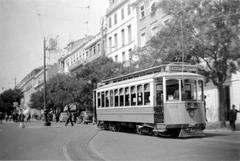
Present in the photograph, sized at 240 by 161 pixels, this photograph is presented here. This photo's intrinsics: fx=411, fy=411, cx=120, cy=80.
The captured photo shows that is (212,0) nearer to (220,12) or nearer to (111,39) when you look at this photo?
(220,12)

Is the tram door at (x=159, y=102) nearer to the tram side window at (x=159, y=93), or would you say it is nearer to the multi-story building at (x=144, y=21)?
the tram side window at (x=159, y=93)

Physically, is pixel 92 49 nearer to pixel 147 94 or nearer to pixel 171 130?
pixel 147 94

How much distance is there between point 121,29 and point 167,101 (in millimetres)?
36637

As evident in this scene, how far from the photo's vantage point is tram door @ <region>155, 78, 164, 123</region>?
1962cm

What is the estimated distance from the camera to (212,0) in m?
23.8

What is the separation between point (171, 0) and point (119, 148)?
1269 cm

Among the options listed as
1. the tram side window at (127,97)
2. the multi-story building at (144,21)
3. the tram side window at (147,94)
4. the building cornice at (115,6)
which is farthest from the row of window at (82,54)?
the tram side window at (147,94)

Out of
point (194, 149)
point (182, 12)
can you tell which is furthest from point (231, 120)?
point (194, 149)

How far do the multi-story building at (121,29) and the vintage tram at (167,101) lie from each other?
2837 cm

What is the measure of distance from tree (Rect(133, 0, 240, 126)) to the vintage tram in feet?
10.8

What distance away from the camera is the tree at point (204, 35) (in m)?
23.2

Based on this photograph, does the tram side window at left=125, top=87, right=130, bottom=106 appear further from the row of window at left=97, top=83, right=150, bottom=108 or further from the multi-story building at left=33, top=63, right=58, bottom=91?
the multi-story building at left=33, top=63, right=58, bottom=91

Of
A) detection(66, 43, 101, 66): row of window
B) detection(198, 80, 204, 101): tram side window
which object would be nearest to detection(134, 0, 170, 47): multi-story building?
detection(66, 43, 101, 66): row of window

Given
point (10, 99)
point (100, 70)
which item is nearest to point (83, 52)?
point (10, 99)
